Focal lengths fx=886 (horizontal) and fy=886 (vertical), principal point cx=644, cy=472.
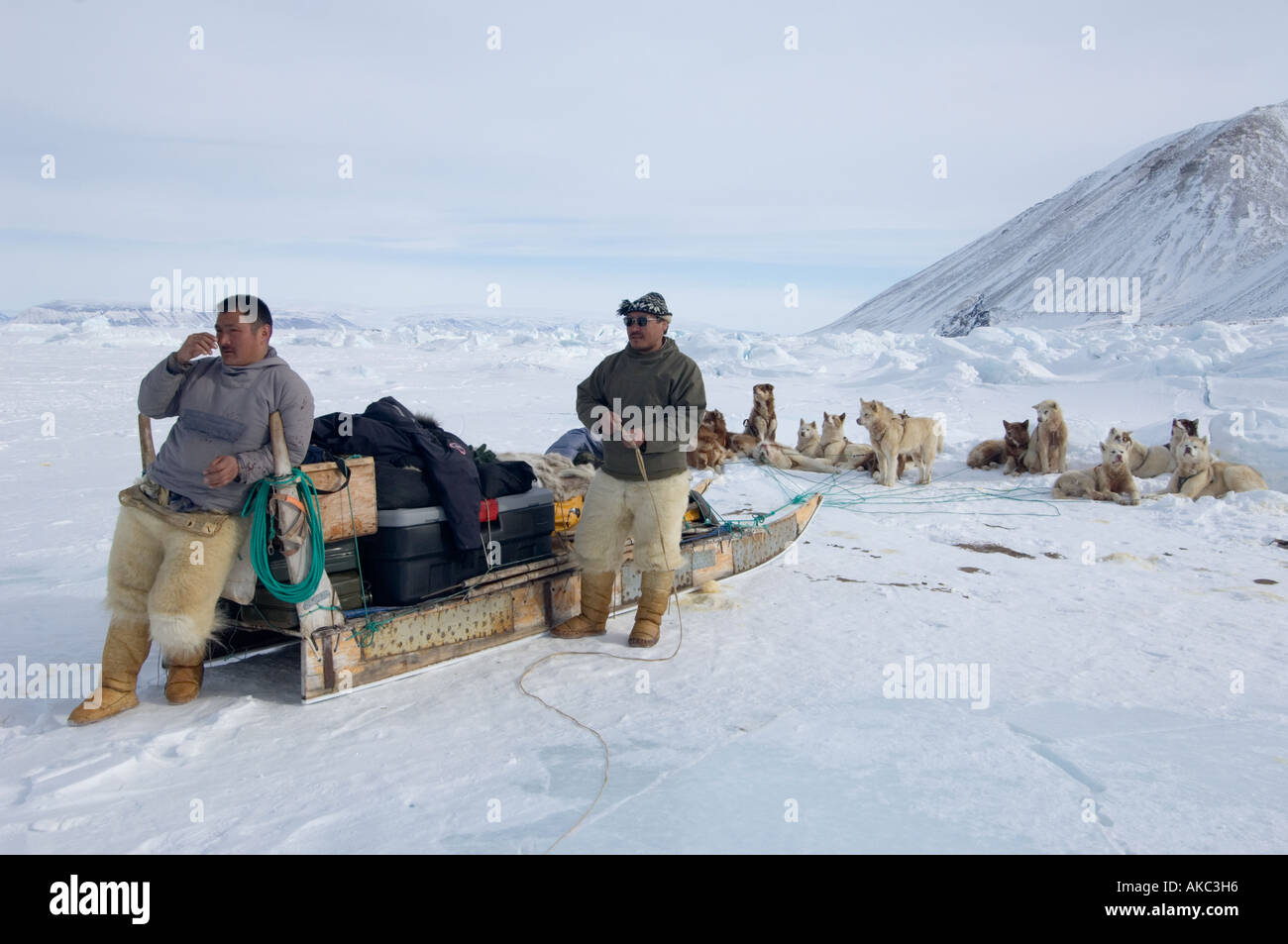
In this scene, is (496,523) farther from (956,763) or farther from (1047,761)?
(1047,761)

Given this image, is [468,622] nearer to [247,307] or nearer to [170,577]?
[170,577]

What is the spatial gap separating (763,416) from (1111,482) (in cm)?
446

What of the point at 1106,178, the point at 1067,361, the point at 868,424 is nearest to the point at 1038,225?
the point at 1106,178

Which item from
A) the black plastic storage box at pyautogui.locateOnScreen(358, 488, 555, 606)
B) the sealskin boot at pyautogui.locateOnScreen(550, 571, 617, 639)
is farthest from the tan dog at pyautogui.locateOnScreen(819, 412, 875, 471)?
the black plastic storage box at pyautogui.locateOnScreen(358, 488, 555, 606)

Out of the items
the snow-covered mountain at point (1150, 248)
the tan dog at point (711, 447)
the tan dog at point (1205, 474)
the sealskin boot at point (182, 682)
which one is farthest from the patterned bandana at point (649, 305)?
the snow-covered mountain at point (1150, 248)

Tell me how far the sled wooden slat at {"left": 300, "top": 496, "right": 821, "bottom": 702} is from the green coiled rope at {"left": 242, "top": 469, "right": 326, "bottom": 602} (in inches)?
9.2

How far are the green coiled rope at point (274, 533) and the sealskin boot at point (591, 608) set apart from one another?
58.7 inches

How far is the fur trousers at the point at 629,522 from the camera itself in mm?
4738

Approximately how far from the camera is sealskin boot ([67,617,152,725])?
3666 mm

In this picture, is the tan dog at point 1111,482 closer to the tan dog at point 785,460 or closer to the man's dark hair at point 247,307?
the tan dog at point 785,460

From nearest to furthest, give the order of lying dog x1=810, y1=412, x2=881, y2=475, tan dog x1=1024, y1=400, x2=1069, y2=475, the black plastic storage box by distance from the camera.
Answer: the black plastic storage box → tan dog x1=1024, y1=400, x2=1069, y2=475 → lying dog x1=810, y1=412, x2=881, y2=475

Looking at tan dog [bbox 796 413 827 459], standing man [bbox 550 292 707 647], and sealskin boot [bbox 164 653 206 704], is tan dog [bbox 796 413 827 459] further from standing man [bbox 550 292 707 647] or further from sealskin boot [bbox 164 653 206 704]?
sealskin boot [bbox 164 653 206 704]

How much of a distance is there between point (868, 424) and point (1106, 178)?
17525 cm

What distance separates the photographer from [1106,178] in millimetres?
157875
